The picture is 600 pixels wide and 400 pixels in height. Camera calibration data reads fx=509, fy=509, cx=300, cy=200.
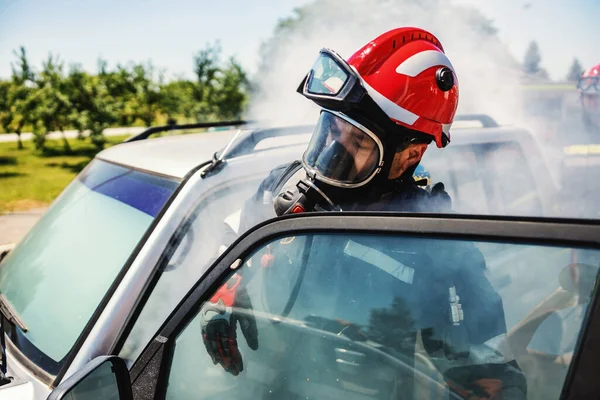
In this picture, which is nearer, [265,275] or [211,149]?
[265,275]

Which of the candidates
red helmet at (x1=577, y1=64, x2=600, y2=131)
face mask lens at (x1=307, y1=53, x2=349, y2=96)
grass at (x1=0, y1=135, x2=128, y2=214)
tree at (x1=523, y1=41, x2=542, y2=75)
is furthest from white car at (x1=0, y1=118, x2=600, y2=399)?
grass at (x1=0, y1=135, x2=128, y2=214)

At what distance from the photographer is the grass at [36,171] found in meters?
10.7

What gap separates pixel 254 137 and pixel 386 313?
4.82ft

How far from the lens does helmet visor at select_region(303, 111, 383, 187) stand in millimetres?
1847

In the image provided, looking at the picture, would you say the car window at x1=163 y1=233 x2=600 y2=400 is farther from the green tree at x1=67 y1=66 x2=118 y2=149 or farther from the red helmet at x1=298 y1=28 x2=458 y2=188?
the green tree at x1=67 y1=66 x2=118 y2=149

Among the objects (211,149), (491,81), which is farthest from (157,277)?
(491,81)

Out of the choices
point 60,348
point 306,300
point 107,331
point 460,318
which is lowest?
point 60,348

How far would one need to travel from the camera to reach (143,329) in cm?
187

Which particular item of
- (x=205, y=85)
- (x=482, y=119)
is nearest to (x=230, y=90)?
(x=205, y=85)

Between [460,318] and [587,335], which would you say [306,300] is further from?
[587,335]

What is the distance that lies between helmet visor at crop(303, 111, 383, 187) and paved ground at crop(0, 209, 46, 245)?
7175mm

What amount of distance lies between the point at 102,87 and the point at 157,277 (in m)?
14.6

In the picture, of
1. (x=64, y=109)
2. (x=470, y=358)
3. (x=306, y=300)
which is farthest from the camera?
(x=64, y=109)

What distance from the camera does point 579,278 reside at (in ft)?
2.92
